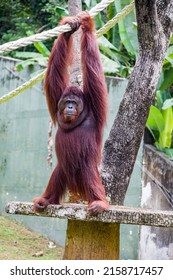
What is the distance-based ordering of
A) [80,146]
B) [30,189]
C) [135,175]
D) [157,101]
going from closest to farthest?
[80,146]
[135,175]
[157,101]
[30,189]

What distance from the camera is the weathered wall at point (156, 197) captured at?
6.17 metres

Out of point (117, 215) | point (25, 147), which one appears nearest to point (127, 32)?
point (25, 147)

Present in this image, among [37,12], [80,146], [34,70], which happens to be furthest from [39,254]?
[37,12]

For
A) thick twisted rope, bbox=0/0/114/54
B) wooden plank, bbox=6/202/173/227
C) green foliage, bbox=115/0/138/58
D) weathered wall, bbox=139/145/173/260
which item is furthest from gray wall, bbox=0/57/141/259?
wooden plank, bbox=6/202/173/227

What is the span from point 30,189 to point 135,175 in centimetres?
190

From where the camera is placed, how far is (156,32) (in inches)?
173

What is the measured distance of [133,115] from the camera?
183 inches

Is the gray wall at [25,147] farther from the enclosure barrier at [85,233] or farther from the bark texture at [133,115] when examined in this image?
the enclosure barrier at [85,233]

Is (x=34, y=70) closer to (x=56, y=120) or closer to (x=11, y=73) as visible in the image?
(x=11, y=73)

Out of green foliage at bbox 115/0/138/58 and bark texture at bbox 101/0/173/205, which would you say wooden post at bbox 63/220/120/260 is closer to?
bark texture at bbox 101/0/173/205

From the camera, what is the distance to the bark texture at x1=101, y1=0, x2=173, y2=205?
4.60m

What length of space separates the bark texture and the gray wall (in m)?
2.37

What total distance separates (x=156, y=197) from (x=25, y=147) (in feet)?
8.33

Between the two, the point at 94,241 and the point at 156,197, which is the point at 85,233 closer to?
the point at 94,241
